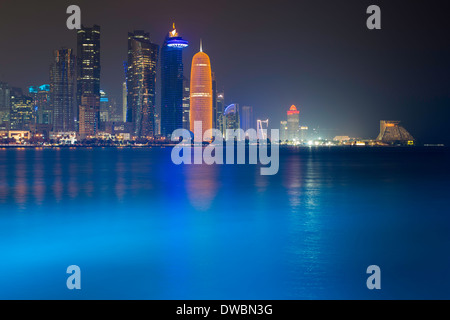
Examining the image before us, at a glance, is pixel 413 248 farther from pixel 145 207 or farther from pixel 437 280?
pixel 145 207

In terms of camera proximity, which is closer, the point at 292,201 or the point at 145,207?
the point at 145,207

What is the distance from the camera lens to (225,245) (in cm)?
1972

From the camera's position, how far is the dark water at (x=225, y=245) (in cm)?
1405

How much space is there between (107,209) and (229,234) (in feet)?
36.2

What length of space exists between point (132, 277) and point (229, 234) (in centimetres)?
771

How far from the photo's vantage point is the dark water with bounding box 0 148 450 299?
14047mm

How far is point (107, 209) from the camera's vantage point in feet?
98.2
